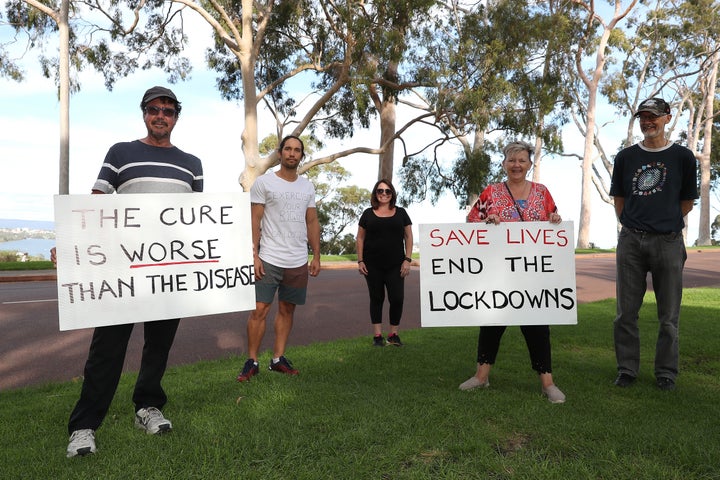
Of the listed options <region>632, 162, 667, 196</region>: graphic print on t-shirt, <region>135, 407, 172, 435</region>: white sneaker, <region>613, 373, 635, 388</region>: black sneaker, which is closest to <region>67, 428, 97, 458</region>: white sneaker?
<region>135, 407, 172, 435</region>: white sneaker

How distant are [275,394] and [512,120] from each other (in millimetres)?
15933

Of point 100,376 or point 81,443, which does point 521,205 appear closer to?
point 100,376

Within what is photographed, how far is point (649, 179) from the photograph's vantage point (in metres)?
4.26

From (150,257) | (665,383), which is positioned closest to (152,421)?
(150,257)

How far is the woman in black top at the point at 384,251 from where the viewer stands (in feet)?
19.5

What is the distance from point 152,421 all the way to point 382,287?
10.2 feet

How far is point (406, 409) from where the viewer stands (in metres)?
3.68

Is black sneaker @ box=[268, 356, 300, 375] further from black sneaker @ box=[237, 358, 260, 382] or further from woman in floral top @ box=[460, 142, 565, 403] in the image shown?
woman in floral top @ box=[460, 142, 565, 403]

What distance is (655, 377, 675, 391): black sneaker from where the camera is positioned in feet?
13.9

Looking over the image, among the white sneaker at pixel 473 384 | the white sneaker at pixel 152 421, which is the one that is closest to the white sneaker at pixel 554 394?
the white sneaker at pixel 473 384

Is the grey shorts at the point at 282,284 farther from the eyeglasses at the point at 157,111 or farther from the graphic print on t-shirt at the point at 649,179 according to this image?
the graphic print on t-shirt at the point at 649,179

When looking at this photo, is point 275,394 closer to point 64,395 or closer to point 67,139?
point 64,395

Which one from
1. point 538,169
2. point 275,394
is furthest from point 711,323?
point 538,169

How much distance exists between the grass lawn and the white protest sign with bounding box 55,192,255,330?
70 centimetres
